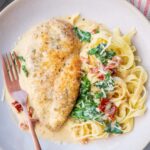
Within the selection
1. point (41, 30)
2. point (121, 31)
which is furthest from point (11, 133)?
point (121, 31)

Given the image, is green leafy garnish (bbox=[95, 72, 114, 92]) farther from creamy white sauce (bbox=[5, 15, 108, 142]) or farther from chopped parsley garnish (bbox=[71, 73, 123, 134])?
creamy white sauce (bbox=[5, 15, 108, 142])

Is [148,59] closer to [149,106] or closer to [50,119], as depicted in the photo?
[149,106]

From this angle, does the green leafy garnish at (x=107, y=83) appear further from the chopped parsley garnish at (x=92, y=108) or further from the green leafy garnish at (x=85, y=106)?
the green leafy garnish at (x=85, y=106)

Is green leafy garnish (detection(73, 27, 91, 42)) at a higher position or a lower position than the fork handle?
higher

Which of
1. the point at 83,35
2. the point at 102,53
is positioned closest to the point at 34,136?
the point at 102,53

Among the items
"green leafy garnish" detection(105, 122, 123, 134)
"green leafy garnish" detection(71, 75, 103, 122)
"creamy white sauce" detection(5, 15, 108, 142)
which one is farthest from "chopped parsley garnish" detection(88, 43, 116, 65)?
"green leafy garnish" detection(105, 122, 123, 134)

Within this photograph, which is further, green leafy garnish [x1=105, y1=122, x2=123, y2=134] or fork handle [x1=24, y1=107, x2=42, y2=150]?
green leafy garnish [x1=105, y1=122, x2=123, y2=134]

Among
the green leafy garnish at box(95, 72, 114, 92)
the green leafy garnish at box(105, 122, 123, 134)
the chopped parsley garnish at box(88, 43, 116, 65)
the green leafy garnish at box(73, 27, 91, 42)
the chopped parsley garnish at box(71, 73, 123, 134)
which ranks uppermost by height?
the green leafy garnish at box(73, 27, 91, 42)

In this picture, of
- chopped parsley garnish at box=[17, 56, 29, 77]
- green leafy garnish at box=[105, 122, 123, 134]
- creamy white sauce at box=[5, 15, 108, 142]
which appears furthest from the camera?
chopped parsley garnish at box=[17, 56, 29, 77]
